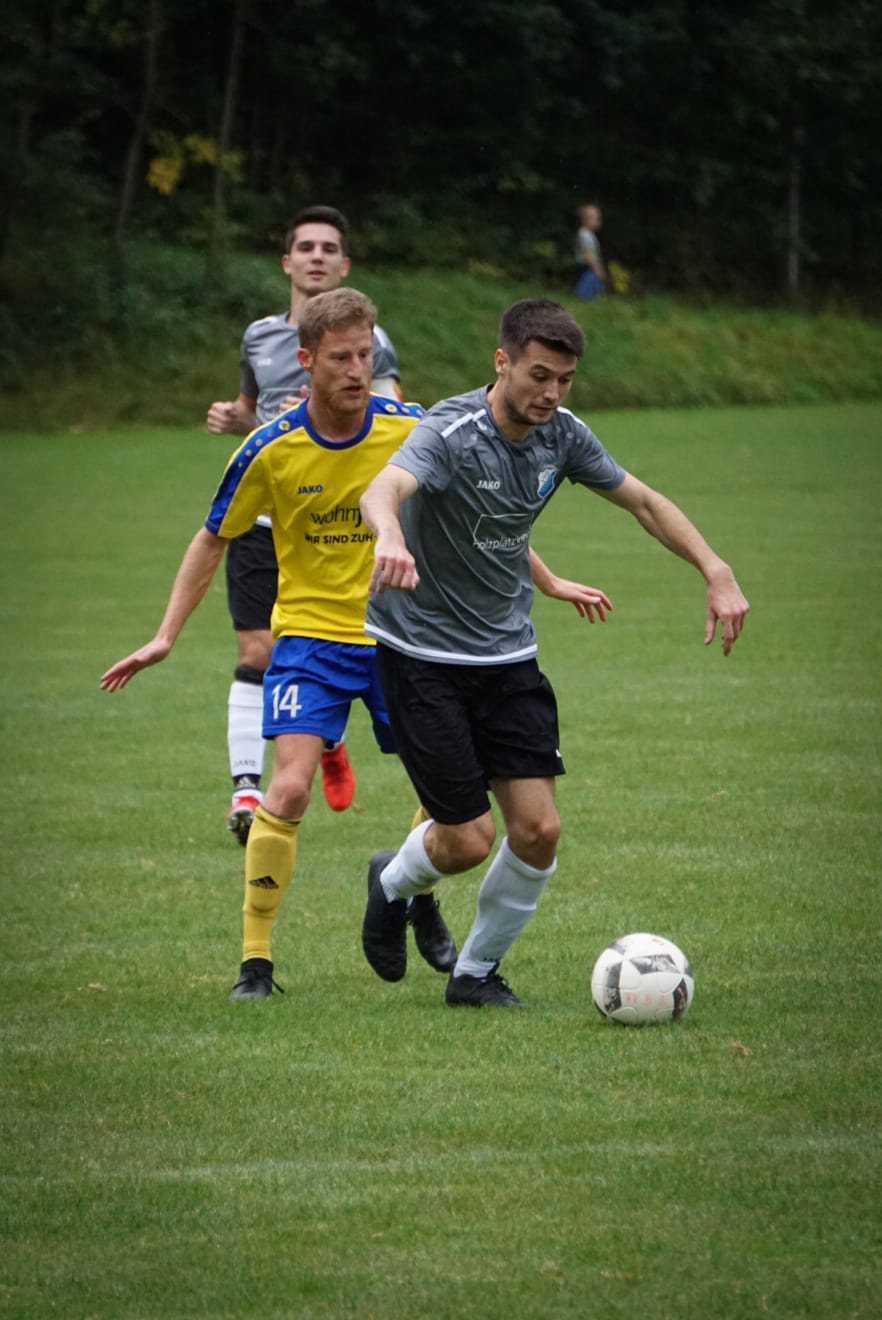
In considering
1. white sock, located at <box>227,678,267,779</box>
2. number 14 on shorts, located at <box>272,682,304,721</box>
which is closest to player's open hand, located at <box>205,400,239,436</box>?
white sock, located at <box>227,678,267,779</box>

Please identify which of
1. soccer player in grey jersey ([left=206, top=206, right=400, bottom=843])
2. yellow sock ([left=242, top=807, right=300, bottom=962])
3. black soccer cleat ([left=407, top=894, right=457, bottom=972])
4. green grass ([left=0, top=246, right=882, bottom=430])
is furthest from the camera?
green grass ([left=0, top=246, right=882, bottom=430])

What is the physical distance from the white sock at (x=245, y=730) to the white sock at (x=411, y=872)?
2309 millimetres

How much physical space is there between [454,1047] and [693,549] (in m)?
1.50

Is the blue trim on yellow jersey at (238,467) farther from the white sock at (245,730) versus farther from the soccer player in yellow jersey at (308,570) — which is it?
the white sock at (245,730)

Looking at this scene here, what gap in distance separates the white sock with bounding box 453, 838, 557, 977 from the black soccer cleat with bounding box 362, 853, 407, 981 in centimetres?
32

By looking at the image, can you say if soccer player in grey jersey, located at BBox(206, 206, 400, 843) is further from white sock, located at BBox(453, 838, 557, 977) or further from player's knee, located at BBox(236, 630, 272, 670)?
white sock, located at BBox(453, 838, 557, 977)

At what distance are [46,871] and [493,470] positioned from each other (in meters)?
3.00

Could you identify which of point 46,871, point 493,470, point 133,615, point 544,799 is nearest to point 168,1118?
point 544,799

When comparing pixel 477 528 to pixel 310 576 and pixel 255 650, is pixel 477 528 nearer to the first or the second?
pixel 310 576

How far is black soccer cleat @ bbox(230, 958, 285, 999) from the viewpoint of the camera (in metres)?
5.64

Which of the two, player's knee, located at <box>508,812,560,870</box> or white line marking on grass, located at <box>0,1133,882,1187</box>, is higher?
player's knee, located at <box>508,812,560,870</box>

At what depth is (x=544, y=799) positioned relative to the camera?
5.46 meters

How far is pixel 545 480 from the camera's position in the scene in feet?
17.9

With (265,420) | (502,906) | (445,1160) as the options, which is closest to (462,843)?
(502,906)
